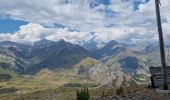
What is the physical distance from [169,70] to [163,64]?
9.50 metres

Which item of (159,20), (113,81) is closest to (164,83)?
(159,20)

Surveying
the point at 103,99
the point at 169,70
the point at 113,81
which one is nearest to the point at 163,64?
the point at 103,99

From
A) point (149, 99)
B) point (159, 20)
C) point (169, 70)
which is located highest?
point (159, 20)

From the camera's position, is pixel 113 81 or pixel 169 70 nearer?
pixel 169 70

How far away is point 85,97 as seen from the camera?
32312 millimetres

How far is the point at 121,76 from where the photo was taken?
470 feet

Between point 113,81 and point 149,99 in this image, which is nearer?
point 149,99

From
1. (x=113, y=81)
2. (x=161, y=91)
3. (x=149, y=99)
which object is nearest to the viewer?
(x=149, y=99)

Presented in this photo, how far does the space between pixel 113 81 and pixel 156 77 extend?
330ft

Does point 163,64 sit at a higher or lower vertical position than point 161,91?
higher

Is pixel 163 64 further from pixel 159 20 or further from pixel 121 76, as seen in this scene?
pixel 121 76

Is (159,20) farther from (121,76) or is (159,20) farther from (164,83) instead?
(121,76)

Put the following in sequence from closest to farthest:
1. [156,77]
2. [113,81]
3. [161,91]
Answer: [161,91], [156,77], [113,81]

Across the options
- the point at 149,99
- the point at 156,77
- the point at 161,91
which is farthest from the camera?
the point at 156,77
